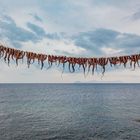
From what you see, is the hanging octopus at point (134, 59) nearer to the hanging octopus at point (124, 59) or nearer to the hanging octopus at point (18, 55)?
the hanging octopus at point (124, 59)

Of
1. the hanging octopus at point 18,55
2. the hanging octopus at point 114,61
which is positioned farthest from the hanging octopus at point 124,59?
the hanging octopus at point 18,55

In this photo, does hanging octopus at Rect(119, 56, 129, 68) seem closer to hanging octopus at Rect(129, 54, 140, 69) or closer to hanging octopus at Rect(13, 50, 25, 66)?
hanging octopus at Rect(129, 54, 140, 69)

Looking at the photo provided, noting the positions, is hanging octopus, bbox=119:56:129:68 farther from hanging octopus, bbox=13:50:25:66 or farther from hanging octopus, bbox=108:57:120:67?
hanging octopus, bbox=13:50:25:66

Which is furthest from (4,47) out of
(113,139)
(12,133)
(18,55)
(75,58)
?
(12,133)

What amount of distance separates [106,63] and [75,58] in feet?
7.42

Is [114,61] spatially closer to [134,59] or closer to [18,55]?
[134,59]

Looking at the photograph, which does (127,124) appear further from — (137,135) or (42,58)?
(42,58)

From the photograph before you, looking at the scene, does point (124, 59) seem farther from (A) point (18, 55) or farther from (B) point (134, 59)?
(A) point (18, 55)

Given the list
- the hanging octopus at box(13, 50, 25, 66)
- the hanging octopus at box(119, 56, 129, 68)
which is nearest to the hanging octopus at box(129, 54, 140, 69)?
the hanging octopus at box(119, 56, 129, 68)

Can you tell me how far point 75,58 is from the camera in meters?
19.2

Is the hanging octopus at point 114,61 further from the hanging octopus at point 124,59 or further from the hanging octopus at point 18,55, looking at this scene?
the hanging octopus at point 18,55

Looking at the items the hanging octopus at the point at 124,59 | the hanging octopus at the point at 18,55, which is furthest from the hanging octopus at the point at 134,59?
the hanging octopus at the point at 18,55

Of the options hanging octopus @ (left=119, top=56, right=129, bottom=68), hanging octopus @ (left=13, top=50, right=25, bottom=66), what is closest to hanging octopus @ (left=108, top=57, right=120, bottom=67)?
hanging octopus @ (left=119, top=56, right=129, bottom=68)

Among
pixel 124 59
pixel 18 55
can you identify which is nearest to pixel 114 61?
pixel 124 59
